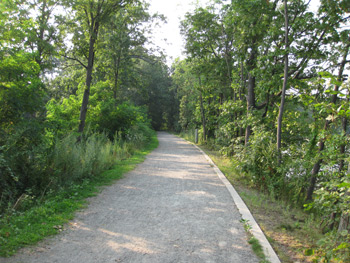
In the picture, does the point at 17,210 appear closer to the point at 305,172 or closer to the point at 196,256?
the point at 196,256

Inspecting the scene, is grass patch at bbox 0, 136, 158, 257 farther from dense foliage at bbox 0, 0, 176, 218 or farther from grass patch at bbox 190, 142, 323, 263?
grass patch at bbox 190, 142, 323, 263

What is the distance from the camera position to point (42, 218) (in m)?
4.40

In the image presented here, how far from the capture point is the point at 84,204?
5.50 m

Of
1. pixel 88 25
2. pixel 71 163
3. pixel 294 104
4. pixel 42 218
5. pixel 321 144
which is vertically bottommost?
pixel 42 218

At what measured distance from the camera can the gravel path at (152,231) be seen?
11.1 feet

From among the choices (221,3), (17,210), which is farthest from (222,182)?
(221,3)

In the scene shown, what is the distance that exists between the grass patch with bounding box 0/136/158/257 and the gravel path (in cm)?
18

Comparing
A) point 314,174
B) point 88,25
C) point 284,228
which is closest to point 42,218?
point 284,228

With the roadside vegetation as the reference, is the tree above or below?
above

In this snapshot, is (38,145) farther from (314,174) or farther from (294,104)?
(294,104)

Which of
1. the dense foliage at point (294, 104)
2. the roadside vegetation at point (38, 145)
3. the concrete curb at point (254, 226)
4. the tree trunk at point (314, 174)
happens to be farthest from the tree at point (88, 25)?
the tree trunk at point (314, 174)

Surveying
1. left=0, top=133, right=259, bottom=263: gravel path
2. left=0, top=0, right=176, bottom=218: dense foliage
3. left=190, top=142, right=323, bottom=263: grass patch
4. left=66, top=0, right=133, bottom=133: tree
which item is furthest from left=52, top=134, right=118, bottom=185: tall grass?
left=190, top=142, right=323, bottom=263: grass patch

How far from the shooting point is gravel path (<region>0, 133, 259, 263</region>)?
11.1 feet

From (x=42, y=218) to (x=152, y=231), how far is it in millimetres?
1878
